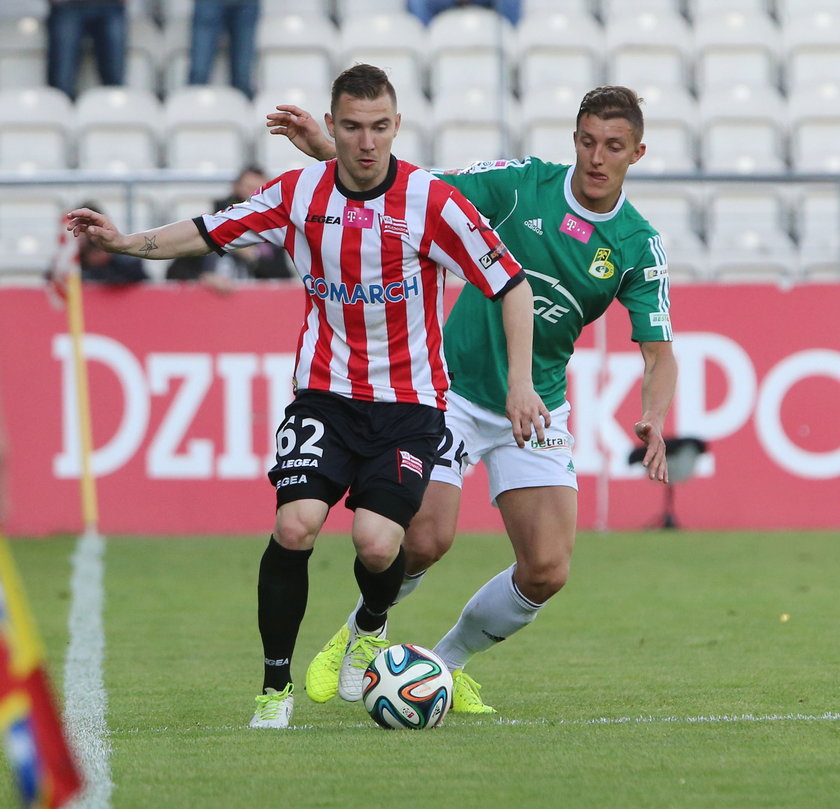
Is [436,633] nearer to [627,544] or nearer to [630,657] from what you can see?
[630,657]

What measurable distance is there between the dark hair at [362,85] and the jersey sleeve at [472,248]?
0.40 meters

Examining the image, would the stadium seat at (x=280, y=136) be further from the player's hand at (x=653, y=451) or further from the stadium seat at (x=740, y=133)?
the player's hand at (x=653, y=451)

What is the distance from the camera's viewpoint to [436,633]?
292 inches

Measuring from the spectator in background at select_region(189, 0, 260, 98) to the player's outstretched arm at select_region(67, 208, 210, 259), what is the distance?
8717mm

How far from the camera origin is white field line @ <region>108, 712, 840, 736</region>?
16.9 feet

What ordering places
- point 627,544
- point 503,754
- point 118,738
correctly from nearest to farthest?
point 503,754 → point 118,738 → point 627,544

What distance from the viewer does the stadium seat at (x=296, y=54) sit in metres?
14.6

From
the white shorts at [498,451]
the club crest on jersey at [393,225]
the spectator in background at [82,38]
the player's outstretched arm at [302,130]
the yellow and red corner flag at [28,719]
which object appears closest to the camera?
the yellow and red corner flag at [28,719]

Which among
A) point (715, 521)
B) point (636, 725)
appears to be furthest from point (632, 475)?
point (636, 725)

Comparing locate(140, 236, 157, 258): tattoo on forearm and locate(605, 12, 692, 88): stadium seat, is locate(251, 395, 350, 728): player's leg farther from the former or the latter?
locate(605, 12, 692, 88): stadium seat

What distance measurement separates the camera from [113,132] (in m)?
13.8

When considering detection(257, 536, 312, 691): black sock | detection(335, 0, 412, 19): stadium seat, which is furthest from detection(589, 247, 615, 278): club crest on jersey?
detection(335, 0, 412, 19): stadium seat

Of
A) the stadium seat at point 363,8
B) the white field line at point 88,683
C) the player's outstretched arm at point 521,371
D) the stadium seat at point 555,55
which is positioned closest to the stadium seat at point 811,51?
the stadium seat at point 555,55

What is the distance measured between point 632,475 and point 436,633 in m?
4.76
